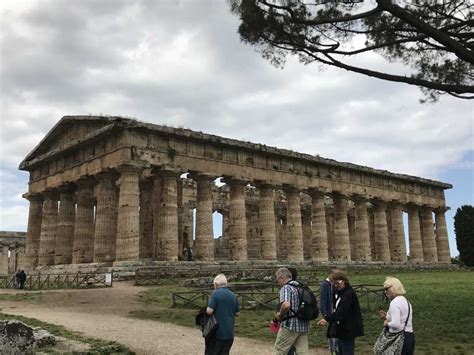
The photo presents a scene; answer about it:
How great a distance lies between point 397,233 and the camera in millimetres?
39812

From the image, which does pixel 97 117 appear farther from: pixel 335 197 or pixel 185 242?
pixel 335 197

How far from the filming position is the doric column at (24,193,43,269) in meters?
32.1

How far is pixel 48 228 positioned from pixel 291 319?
1098 inches

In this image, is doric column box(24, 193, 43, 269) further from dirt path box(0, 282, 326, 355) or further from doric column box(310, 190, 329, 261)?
doric column box(310, 190, 329, 261)

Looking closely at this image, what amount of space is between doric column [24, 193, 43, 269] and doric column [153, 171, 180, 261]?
10666 millimetres

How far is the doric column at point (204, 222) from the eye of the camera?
89.7ft

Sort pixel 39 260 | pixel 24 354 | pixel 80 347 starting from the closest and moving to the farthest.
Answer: pixel 24 354
pixel 80 347
pixel 39 260

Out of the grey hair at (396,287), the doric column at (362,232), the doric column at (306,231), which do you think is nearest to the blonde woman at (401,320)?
the grey hair at (396,287)

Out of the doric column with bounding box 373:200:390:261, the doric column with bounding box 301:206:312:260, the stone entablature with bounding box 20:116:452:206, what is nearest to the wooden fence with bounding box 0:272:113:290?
the stone entablature with bounding box 20:116:452:206

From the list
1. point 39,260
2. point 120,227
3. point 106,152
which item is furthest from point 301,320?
point 39,260

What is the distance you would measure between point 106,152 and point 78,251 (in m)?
6.39

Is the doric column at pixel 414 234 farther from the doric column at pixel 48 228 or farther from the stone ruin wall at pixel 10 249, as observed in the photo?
the stone ruin wall at pixel 10 249

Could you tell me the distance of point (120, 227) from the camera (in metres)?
24.8

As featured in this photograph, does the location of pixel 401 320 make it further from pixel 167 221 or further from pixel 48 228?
pixel 48 228
